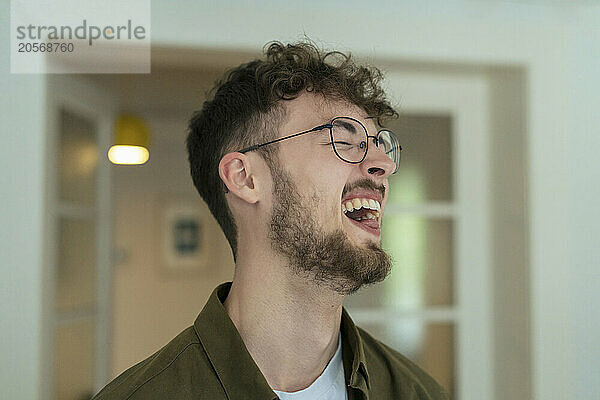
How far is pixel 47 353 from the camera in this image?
197 centimetres

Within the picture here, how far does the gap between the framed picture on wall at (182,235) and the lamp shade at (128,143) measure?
89.3 inches

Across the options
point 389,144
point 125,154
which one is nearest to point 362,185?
point 389,144

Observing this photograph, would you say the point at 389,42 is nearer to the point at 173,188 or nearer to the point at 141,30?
the point at 141,30

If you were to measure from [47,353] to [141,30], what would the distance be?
97 centimetres

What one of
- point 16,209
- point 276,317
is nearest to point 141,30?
point 16,209

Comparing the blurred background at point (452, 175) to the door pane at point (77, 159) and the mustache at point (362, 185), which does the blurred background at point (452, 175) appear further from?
the mustache at point (362, 185)

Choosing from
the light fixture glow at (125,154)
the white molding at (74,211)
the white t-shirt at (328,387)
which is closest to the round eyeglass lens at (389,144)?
the white t-shirt at (328,387)

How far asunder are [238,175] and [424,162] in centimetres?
114

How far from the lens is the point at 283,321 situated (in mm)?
1409

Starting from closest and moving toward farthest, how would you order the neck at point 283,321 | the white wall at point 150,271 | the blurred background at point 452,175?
the neck at point 283,321
the blurred background at point 452,175
the white wall at point 150,271

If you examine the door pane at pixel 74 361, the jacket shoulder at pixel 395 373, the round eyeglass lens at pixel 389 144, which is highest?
the round eyeglass lens at pixel 389 144

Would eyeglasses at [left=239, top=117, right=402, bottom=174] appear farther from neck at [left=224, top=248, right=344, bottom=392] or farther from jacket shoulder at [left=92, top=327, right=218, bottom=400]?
jacket shoulder at [left=92, top=327, right=218, bottom=400]

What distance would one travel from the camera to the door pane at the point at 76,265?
7.53 feet

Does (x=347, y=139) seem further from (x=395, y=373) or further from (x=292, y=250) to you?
(x=395, y=373)
